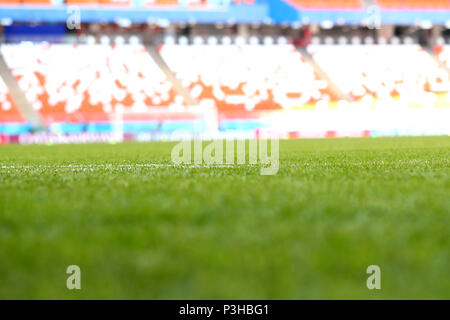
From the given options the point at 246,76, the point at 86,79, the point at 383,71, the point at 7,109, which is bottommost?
the point at 7,109

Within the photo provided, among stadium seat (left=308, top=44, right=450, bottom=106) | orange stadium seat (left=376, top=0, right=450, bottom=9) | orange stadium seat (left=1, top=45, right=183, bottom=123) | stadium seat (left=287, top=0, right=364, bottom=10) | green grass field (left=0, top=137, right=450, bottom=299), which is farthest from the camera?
orange stadium seat (left=376, top=0, right=450, bottom=9)

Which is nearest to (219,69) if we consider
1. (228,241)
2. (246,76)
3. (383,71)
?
(246,76)

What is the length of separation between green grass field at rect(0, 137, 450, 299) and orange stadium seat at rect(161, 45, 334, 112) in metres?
22.0

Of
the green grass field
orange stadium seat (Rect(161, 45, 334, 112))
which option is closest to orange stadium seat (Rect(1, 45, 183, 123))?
orange stadium seat (Rect(161, 45, 334, 112))

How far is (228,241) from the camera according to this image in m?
2.21

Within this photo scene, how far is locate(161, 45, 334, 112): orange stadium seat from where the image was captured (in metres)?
26.2

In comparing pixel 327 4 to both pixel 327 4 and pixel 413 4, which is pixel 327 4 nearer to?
pixel 327 4

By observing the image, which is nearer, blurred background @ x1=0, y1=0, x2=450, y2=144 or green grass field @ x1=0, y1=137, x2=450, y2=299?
green grass field @ x1=0, y1=137, x2=450, y2=299

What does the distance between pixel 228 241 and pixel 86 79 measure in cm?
2440

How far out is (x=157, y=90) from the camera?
25984mm

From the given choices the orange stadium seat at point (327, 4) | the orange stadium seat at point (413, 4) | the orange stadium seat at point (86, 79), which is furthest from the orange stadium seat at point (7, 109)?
the orange stadium seat at point (413, 4)

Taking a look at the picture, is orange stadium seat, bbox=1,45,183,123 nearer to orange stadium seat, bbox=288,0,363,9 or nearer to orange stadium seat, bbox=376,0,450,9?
orange stadium seat, bbox=288,0,363,9

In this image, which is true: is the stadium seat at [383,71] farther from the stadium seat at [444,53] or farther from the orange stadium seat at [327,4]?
the orange stadium seat at [327,4]

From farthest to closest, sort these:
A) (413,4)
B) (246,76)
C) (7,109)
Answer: (413,4)
(246,76)
(7,109)
